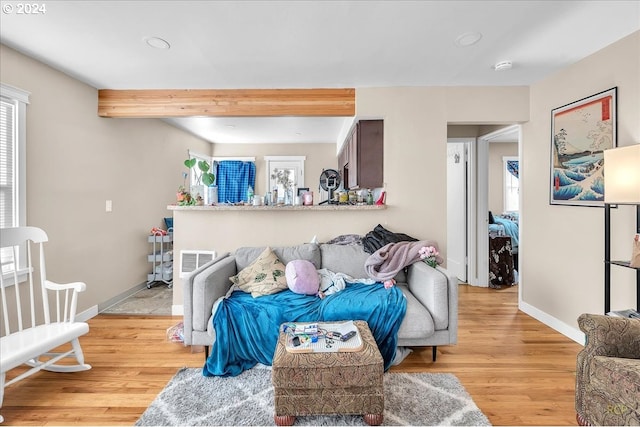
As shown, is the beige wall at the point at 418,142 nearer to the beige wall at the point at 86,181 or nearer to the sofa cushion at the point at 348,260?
the sofa cushion at the point at 348,260

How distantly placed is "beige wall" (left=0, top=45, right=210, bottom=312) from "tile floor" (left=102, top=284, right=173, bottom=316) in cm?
16

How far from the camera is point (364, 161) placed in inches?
137

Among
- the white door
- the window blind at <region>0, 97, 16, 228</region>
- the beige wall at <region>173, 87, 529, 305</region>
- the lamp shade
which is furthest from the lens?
the white door

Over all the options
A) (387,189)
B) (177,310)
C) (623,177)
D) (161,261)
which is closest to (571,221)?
(623,177)

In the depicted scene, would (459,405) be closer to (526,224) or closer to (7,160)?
(526,224)

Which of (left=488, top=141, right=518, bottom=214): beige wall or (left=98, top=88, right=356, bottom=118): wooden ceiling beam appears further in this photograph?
(left=488, top=141, right=518, bottom=214): beige wall

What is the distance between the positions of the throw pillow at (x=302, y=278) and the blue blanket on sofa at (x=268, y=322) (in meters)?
0.19

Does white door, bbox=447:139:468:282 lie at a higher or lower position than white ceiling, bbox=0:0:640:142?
lower

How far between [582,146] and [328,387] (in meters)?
2.83

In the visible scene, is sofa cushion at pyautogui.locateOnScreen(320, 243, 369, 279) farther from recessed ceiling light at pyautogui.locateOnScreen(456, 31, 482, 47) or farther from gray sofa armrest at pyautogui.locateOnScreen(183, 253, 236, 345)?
recessed ceiling light at pyautogui.locateOnScreen(456, 31, 482, 47)

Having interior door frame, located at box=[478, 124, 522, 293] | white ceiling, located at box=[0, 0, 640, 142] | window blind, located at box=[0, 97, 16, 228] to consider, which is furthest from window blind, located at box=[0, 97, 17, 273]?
interior door frame, located at box=[478, 124, 522, 293]

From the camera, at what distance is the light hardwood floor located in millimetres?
1871

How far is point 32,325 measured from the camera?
2.25 metres

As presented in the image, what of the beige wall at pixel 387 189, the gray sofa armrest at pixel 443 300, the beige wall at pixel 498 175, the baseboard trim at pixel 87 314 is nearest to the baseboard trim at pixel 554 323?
the beige wall at pixel 387 189
